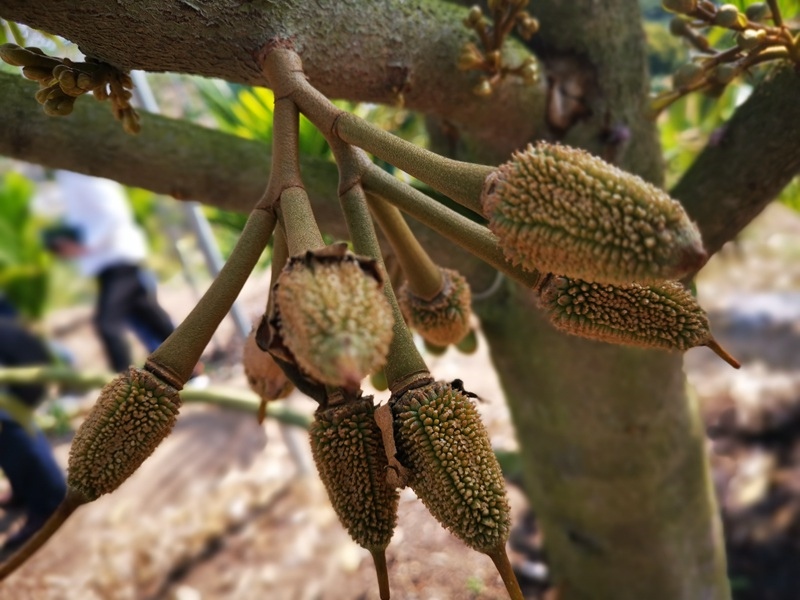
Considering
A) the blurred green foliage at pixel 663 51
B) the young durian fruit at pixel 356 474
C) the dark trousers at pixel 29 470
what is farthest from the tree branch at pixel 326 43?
the dark trousers at pixel 29 470

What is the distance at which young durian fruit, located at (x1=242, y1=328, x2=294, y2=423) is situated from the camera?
1.07 m

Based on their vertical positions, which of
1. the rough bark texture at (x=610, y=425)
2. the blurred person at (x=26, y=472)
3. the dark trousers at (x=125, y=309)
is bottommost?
the dark trousers at (x=125, y=309)

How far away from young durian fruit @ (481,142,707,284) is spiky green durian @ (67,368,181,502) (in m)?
0.50

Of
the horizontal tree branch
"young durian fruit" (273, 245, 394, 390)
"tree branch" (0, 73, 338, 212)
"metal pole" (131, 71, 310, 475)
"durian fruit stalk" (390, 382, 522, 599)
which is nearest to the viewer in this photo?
"young durian fruit" (273, 245, 394, 390)

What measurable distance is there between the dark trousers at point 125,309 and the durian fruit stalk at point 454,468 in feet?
12.2

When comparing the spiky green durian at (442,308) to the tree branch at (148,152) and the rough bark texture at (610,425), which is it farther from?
the rough bark texture at (610,425)

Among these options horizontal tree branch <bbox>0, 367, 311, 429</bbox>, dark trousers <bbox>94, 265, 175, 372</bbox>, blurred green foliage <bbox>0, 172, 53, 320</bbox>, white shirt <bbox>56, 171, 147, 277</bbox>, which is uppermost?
horizontal tree branch <bbox>0, 367, 311, 429</bbox>

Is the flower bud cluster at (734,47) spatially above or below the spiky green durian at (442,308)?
above

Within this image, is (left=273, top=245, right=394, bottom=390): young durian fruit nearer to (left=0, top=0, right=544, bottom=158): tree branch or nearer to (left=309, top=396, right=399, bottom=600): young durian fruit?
(left=309, top=396, right=399, bottom=600): young durian fruit

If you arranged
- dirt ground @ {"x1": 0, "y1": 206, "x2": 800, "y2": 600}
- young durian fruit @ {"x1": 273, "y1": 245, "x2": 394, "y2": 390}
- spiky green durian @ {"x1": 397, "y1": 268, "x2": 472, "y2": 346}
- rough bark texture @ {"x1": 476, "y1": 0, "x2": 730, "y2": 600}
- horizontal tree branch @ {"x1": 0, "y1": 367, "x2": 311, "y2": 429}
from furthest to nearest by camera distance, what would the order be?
1. horizontal tree branch @ {"x1": 0, "y1": 367, "x2": 311, "y2": 429}
2. dirt ground @ {"x1": 0, "y1": 206, "x2": 800, "y2": 600}
3. rough bark texture @ {"x1": 476, "y1": 0, "x2": 730, "y2": 600}
4. spiky green durian @ {"x1": 397, "y1": 268, "x2": 472, "y2": 346}
5. young durian fruit @ {"x1": 273, "y1": 245, "x2": 394, "y2": 390}

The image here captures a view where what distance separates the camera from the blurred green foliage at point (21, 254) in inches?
260

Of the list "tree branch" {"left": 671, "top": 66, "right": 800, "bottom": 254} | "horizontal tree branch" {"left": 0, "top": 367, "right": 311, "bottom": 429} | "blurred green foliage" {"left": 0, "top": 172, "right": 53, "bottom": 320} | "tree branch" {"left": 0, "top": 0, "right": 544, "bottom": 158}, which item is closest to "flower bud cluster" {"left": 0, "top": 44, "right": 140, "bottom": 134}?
"tree branch" {"left": 0, "top": 0, "right": 544, "bottom": 158}

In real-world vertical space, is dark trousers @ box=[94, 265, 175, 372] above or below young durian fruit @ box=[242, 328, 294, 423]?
below

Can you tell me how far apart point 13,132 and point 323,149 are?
3.82ft
